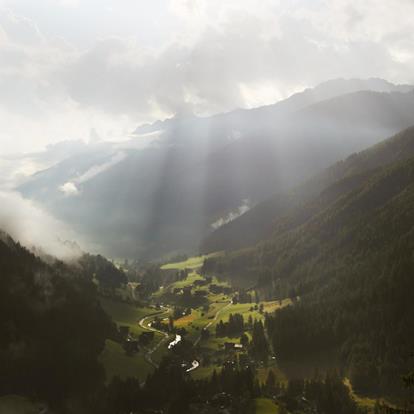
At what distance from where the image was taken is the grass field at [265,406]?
162m

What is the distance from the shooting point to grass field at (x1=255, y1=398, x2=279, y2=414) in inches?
6358

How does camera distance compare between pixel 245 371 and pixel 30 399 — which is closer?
pixel 30 399

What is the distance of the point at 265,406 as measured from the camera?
16538cm

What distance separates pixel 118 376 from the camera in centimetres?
19475

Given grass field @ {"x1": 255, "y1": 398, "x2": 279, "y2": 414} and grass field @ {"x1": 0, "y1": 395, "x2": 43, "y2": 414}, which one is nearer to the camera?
grass field @ {"x1": 0, "y1": 395, "x2": 43, "y2": 414}

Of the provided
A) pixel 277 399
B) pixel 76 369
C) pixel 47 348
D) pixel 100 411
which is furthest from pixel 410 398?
pixel 47 348

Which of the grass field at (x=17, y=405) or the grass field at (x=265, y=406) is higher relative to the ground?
the grass field at (x=17, y=405)

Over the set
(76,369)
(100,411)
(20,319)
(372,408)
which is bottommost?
(372,408)

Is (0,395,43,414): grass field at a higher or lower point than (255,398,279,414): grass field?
higher

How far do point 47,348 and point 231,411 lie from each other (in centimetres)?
7757

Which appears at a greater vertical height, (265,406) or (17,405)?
(17,405)

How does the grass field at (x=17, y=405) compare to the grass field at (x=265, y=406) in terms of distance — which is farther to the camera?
the grass field at (x=265, y=406)

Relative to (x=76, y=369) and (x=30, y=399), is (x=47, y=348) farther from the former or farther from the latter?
(x=30, y=399)

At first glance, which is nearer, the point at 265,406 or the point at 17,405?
the point at 17,405
